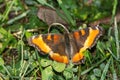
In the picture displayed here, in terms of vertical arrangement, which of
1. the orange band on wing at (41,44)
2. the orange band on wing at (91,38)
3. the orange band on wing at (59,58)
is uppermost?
the orange band on wing at (91,38)

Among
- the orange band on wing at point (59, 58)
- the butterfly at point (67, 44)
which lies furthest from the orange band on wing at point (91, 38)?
the orange band on wing at point (59, 58)

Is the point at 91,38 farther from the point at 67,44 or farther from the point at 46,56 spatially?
the point at 46,56

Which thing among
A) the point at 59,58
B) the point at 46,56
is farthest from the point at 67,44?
the point at 46,56

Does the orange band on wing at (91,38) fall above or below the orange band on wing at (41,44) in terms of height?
above

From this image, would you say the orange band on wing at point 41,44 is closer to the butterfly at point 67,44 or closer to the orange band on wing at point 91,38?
the butterfly at point 67,44

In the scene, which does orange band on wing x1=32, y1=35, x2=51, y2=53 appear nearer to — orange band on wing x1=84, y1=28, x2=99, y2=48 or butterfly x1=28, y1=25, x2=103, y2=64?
butterfly x1=28, y1=25, x2=103, y2=64

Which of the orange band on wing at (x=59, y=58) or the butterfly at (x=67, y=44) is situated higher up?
the butterfly at (x=67, y=44)

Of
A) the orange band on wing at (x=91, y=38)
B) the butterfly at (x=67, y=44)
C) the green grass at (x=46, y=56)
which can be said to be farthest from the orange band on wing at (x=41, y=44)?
the orange band on wing at (x=91, y=38)
